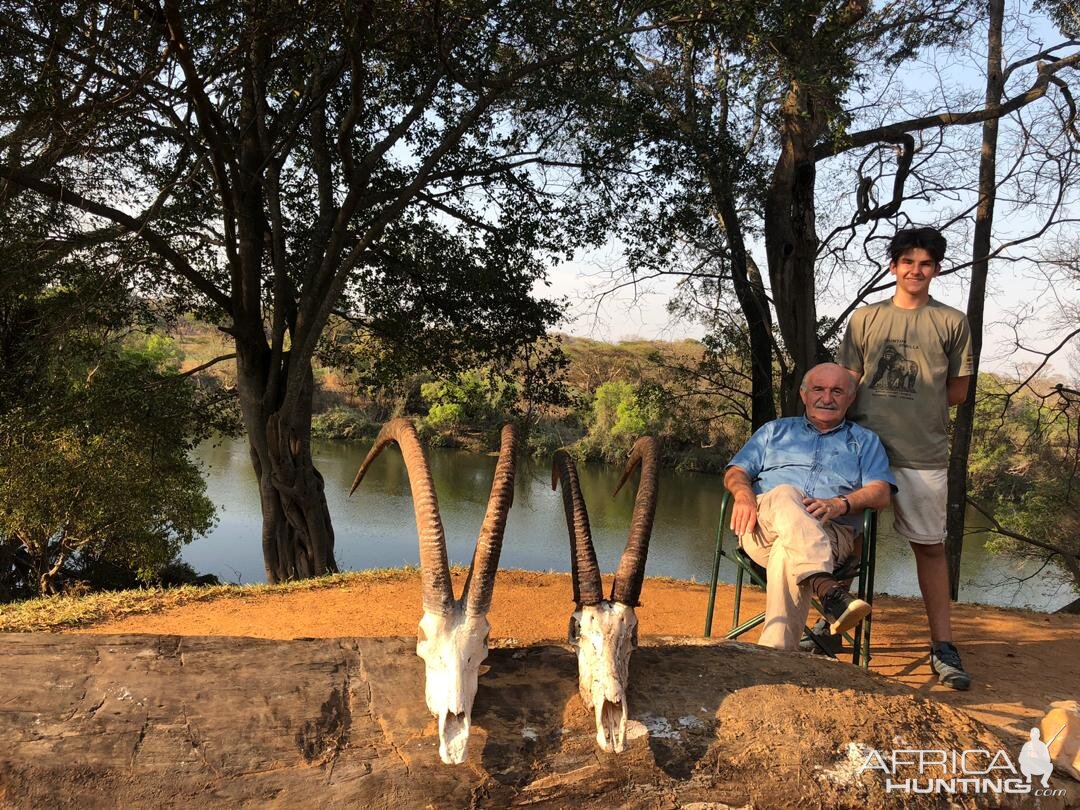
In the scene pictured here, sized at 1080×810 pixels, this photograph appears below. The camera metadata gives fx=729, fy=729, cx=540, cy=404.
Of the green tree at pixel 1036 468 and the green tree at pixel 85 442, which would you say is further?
the green tree at pixel 1036 468

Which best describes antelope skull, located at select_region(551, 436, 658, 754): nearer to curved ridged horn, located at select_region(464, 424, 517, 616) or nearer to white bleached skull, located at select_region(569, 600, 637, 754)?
white bleached skull, located at select_region(569, 600, 637, 754)

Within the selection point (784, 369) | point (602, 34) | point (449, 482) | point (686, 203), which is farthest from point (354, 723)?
point (449, 482)

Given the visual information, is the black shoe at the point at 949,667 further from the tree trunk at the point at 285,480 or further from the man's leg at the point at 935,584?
the tree trunk at the point at 285,480

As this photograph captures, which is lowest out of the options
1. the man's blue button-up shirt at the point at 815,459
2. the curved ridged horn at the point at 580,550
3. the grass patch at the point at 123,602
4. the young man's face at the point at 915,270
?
the grass patch at the point at 123,602

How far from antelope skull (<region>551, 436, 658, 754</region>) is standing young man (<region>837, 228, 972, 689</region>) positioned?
182cm

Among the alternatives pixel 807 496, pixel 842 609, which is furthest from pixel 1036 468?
pixel 842 609

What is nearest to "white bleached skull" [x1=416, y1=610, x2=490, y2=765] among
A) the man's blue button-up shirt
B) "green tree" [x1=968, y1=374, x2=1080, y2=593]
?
the man's blue button-up shirt

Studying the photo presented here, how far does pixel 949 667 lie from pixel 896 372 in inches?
63.1

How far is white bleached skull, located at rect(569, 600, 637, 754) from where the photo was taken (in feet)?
6.85

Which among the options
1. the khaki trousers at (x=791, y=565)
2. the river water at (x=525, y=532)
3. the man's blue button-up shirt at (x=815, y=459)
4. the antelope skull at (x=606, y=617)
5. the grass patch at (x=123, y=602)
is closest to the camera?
the antelope skull at (x=606, y=617)

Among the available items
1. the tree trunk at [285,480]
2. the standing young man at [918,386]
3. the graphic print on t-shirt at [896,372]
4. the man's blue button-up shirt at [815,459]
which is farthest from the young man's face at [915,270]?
the tree trunk at [285,480]

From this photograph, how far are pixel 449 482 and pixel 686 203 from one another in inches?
779

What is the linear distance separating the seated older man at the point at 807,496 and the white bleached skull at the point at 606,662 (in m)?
0.98

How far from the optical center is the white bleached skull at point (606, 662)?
82.2 inches
